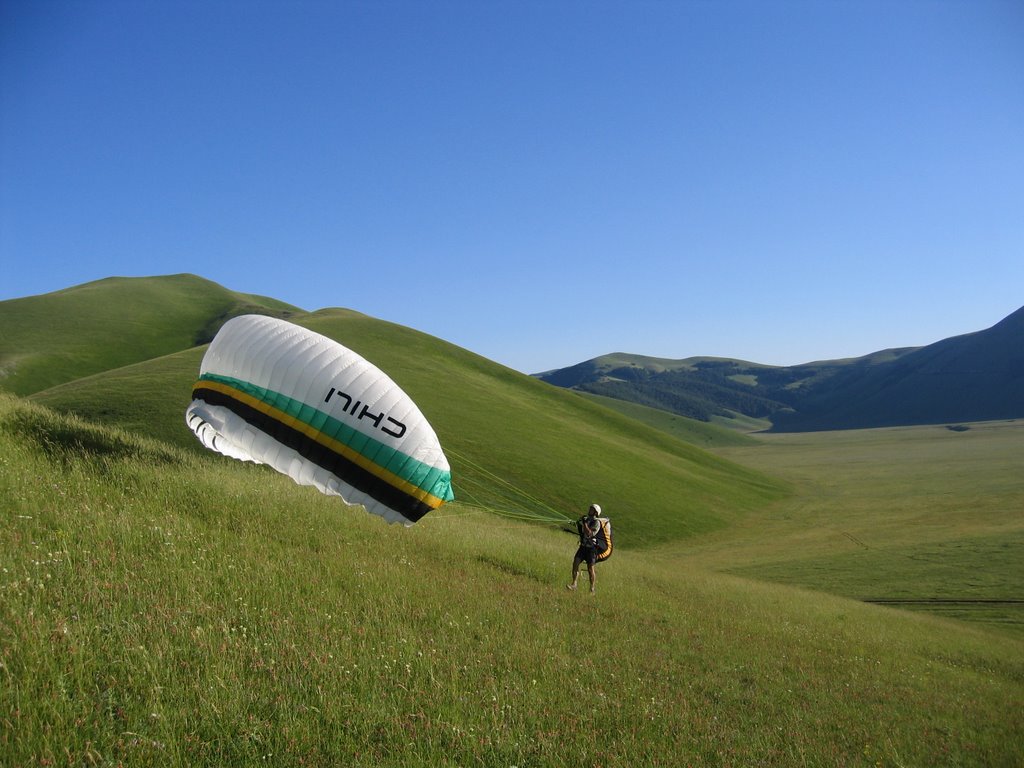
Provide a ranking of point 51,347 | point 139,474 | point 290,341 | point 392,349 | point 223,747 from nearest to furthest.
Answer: point 223,747
point 139,474
point 290,341
point 392,349
point 51,347

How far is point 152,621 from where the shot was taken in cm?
620

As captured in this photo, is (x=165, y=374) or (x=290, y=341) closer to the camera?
(x=290, y=341)

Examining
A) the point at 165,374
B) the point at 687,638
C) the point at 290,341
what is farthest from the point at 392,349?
the point at 687,638

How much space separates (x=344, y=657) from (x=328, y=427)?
6812mm

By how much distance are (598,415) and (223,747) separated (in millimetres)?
79335

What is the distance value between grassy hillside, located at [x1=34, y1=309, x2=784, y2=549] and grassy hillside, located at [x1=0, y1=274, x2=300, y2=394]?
1079 inches

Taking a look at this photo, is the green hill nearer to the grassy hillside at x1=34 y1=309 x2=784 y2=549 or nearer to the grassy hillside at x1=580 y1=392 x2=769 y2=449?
the grassy hillside at x1=34 y1=309 x2=784 y2=549

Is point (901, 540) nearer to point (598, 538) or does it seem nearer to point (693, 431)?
point (598, 538)

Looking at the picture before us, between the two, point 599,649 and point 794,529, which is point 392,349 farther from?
point 599,649

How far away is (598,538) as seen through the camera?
14.3 metres

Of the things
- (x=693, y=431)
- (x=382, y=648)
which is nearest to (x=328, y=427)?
(x=382, y=648)

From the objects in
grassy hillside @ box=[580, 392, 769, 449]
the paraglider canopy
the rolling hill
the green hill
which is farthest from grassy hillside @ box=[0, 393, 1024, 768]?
grassy hillside @ box=[580, 392, 769, 449]

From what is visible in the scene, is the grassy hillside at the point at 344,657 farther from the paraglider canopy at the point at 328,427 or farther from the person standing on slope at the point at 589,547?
the paraglider canopy at the point at 328,427

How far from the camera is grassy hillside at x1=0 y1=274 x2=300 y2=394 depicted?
73.1 meters
